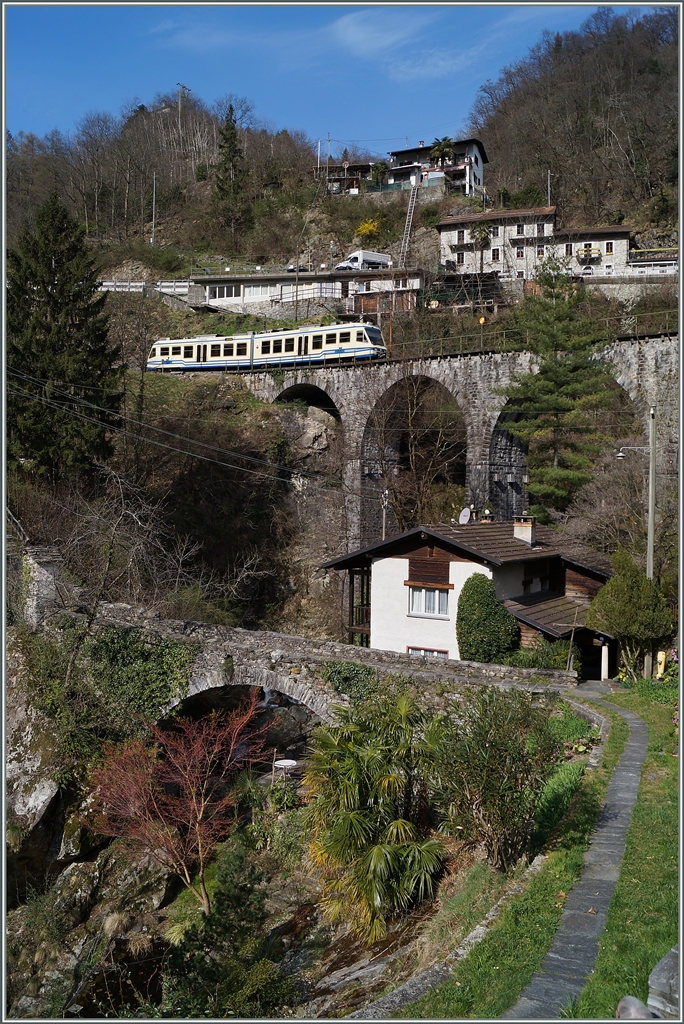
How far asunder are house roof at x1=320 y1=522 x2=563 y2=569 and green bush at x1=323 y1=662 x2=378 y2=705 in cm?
351

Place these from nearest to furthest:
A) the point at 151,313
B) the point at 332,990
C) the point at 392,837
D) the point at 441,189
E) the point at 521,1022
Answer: the point at 521,1022, the point at 332,990, the point at 392,837, the point at 151,313, the point at 441,189

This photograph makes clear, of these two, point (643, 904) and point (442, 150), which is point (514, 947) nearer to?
point (643, 904)

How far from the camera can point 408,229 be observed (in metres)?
51.7

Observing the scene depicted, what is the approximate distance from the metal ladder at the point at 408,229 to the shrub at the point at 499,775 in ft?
142

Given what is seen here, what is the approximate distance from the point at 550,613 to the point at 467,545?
246cm

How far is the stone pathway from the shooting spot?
4902 millimetres

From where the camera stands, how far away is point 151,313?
4381cm

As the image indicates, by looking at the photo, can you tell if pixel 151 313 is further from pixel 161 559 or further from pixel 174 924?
Answer: pixel 174 924

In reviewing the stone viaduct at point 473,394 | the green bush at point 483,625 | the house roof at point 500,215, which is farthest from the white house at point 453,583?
the house roof at point 500,215

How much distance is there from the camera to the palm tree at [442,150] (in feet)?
185

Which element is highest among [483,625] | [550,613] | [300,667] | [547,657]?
[550,613]

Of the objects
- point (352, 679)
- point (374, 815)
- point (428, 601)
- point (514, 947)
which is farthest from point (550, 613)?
point (514, 947)

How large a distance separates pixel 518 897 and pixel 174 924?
7070 mm

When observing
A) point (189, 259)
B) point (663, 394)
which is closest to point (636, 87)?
point (189, 259)
